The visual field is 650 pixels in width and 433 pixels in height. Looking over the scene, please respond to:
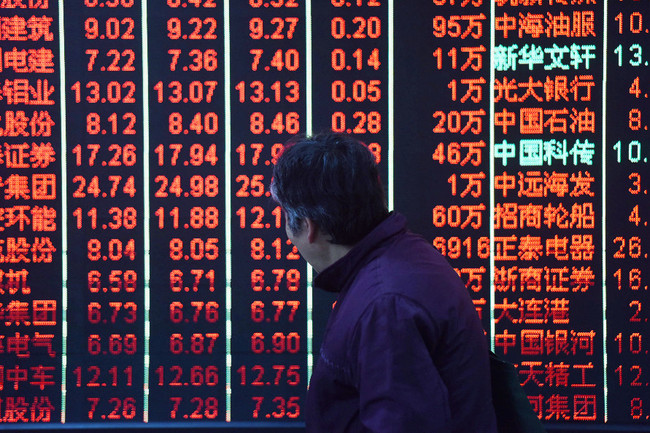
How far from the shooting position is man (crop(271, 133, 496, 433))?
1.11m

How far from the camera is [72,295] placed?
3.20m

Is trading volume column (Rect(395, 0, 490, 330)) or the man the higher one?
trading volume column (Rect(395, 0, 490, 330))

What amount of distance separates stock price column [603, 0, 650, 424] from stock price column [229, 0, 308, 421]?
4.45 ft

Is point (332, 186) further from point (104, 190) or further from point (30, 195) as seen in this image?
point (30, 195)

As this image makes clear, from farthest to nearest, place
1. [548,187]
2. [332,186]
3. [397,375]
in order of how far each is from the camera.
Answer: [548,187] → [332,186] → [397,375]

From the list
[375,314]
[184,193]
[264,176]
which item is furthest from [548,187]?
[375,314]

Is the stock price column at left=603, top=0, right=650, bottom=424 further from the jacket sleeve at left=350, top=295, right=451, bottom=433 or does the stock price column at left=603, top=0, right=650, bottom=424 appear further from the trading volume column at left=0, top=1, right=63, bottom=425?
the trading volume column at left=0, top=1, right=63, bottom=425

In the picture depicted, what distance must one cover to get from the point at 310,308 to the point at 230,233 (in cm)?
49

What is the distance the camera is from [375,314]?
1.13 metres

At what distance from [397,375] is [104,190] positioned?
7.78 feet

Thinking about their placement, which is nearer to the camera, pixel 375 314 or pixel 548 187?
pixel 375 314

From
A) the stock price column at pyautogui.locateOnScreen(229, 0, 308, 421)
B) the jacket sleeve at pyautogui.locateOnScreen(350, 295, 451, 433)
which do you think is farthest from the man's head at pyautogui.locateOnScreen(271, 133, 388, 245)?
the stock price column at pyautogui.locateOnScreen(229, 0, 308, 421)

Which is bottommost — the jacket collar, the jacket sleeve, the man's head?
the jacket sleeve

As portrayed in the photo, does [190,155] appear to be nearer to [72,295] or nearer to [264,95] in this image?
[264,95]
